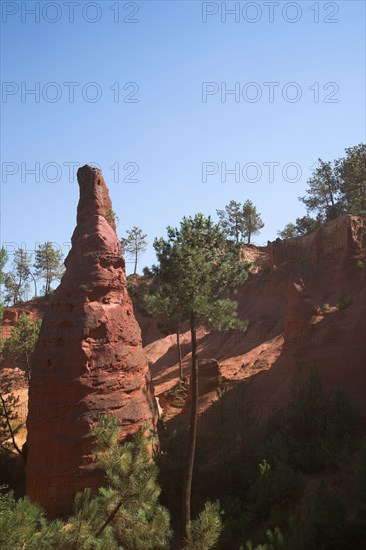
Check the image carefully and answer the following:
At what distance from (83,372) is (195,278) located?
633 cm

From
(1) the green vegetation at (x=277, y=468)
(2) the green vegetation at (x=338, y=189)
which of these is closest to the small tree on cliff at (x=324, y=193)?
(2) the green vegetation at (x=338, y=189)

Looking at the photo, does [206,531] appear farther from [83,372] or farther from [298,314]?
[298,314]

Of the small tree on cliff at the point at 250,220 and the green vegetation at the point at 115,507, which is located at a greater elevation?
the small tree on cliff at the point at 250,220

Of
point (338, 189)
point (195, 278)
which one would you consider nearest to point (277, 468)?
point (195, 278)

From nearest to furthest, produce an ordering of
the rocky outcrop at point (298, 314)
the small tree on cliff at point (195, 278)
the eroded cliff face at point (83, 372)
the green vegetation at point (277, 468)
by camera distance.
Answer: the green vegetation at point (277, 468) < the small tree on cliff at point (195, 278) < the eroded cliff face at point (83, 372) < the rocky outcrop at point (298, 314)

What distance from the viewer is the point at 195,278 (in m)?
16.4

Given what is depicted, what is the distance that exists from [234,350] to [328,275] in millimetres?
10795

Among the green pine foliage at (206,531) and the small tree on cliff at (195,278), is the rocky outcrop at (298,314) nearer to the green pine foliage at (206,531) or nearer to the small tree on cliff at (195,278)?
the small tree on cliff at (195,278)

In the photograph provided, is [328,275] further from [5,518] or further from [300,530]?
[5,518]

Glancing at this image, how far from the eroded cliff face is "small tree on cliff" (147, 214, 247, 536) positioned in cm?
382

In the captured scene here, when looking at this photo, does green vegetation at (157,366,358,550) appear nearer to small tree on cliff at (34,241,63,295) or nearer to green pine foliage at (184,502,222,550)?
green pine foliage at (184,502,222,550)

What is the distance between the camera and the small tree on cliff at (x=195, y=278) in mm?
16438

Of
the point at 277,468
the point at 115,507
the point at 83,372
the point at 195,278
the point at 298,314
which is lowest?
the point at 277,468

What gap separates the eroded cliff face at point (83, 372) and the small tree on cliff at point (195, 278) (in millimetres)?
3824
